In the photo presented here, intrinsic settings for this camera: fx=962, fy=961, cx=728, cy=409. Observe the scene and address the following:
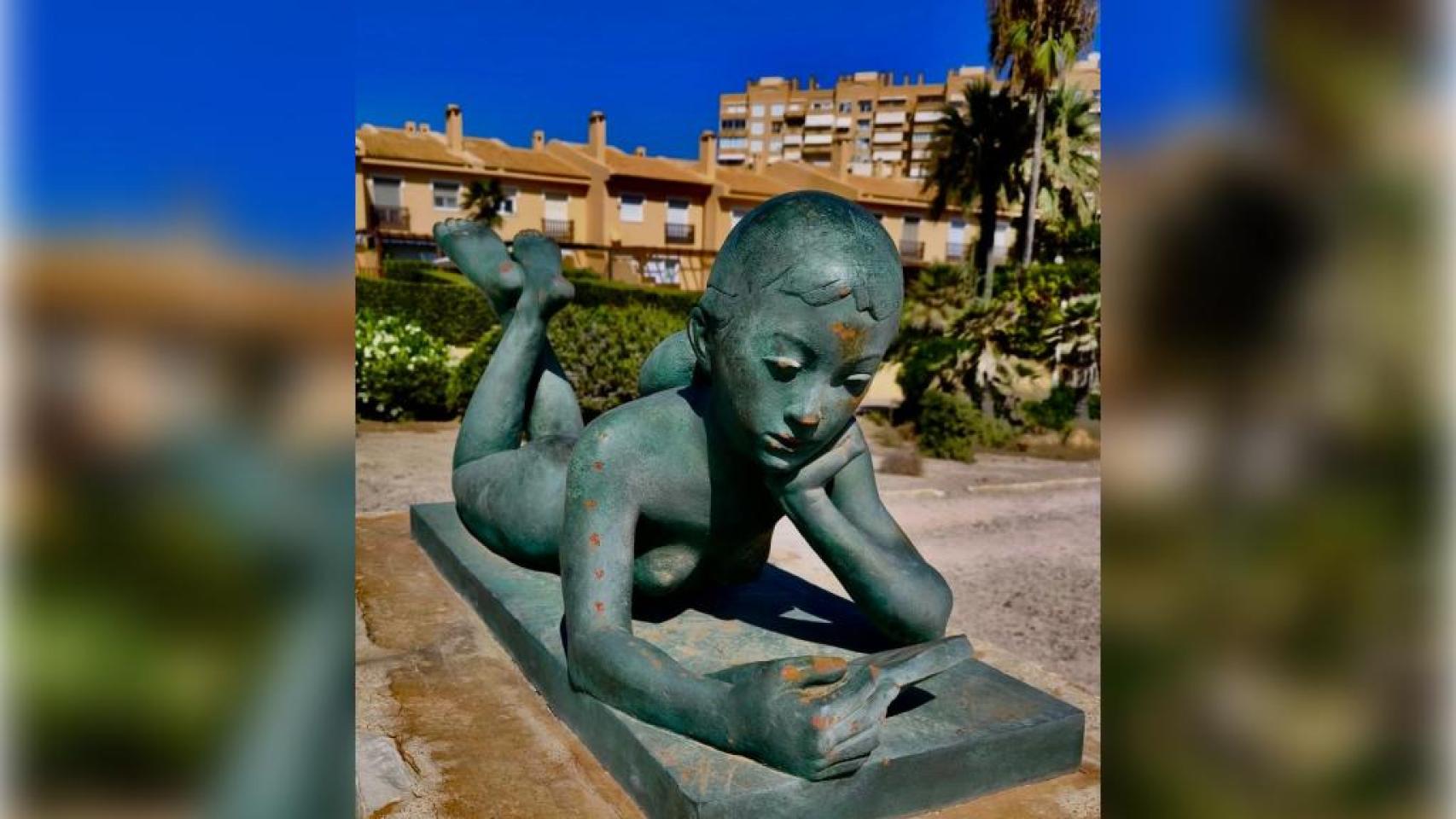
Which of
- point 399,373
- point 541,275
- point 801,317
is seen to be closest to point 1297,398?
point 801,317

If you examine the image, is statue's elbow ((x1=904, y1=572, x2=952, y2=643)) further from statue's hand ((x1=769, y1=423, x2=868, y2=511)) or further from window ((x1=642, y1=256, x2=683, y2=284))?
window ((x1=642, y1=256, x2=683, y2=284))

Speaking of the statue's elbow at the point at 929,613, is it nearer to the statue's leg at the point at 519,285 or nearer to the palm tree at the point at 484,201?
the statue's leg at the point at 519,285

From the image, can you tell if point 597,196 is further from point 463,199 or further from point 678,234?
point 463,199

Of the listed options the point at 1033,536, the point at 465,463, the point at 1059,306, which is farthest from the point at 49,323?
the point at 1059,306

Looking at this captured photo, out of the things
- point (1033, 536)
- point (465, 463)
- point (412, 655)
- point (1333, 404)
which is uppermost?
point (1333, 404)

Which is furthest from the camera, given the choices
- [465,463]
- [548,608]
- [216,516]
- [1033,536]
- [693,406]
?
[1033,536]

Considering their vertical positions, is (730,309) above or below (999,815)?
above

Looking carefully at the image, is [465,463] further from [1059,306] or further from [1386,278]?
[1059,306]

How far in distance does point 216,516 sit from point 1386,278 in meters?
0.57

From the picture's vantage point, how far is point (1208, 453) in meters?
0.46

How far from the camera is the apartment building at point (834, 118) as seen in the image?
7062cm

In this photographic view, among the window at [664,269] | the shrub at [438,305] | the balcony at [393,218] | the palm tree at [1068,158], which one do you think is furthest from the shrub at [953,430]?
the balcony at [393,218]

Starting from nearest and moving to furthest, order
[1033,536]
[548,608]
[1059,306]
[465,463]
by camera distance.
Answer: [548,608] → [465,463] → [1033,536] → [1059,306]

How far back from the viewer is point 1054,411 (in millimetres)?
11781
